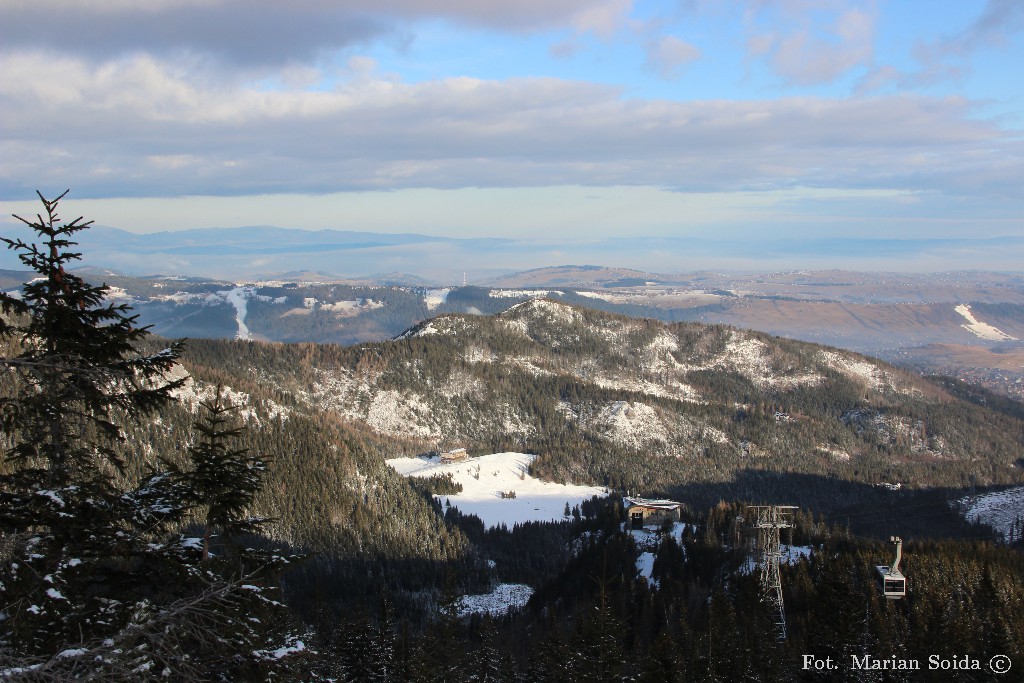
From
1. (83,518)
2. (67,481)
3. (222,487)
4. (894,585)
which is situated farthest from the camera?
(894,585)

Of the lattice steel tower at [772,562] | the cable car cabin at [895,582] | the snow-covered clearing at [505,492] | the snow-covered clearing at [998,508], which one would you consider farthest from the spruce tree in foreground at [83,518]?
the snow-covered clearing at [998,508]

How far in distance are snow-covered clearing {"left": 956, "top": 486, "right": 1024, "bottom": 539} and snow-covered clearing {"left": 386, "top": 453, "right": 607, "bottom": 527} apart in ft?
237

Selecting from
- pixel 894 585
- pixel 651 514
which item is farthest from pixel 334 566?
pixel 894 585

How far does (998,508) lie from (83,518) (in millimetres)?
169575

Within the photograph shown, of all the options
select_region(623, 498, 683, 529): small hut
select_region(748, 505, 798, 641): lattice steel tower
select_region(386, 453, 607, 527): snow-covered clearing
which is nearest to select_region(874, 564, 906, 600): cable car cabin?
select_region(748, 505, 798, 641): lattice steel tower

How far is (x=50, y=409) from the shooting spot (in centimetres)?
2061

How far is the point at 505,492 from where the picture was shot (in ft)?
591

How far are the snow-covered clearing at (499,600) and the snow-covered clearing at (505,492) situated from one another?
33.6 metres

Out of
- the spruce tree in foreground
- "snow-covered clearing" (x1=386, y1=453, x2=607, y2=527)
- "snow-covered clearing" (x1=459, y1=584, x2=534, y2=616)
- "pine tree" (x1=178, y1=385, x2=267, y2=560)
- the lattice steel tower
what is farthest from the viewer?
"snow-covered clearing" (x1=386, y1=453, x2=607, y2=527)

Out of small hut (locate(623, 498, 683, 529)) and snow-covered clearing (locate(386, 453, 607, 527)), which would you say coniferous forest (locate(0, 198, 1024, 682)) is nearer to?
small hut (locate(623, 498, 683, 529))

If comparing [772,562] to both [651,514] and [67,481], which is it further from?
[651,514]

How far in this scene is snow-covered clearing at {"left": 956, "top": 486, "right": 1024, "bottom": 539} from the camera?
477 feet

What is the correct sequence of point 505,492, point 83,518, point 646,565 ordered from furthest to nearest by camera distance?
point 505,492 → point 646,565 → point 83,518

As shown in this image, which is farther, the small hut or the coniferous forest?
the small hut
